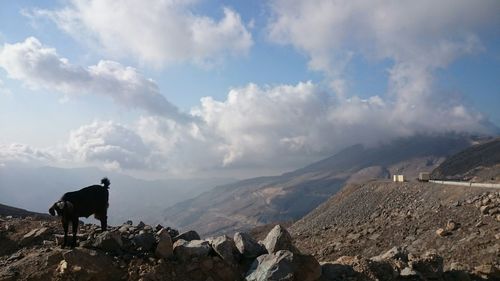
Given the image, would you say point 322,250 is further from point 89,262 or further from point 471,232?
point 89,262

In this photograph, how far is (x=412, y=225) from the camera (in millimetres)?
31156

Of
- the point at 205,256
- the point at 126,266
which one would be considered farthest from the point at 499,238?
the point at 126,266

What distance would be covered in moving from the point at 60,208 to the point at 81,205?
0.75m

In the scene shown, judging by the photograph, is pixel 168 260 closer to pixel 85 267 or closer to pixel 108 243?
pixel 108 243

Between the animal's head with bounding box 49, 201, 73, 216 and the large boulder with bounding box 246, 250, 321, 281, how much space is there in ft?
17.6

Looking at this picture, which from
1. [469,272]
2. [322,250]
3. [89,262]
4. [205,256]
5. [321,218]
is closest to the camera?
[89,262]

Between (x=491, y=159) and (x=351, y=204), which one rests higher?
(x=491, y=159)

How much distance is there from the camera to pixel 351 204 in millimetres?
46781

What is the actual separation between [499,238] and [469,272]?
7.72 metres

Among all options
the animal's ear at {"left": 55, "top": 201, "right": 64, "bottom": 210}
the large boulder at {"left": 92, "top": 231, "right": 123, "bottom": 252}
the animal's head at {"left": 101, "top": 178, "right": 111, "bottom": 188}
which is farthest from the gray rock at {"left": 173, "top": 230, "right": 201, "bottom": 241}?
the animal's ear at {"left": 55, "top": 201, "right": 64, "bottom": 210}

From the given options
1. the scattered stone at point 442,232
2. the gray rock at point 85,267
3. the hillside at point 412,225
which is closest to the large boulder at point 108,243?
the gray rock at point 85,267

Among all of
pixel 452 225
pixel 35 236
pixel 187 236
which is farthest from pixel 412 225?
pixel 35 236

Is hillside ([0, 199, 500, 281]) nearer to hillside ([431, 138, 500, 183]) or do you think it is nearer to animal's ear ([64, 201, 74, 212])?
animal's ear ([64, 201, 74, 212])

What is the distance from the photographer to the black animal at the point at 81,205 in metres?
12.8
